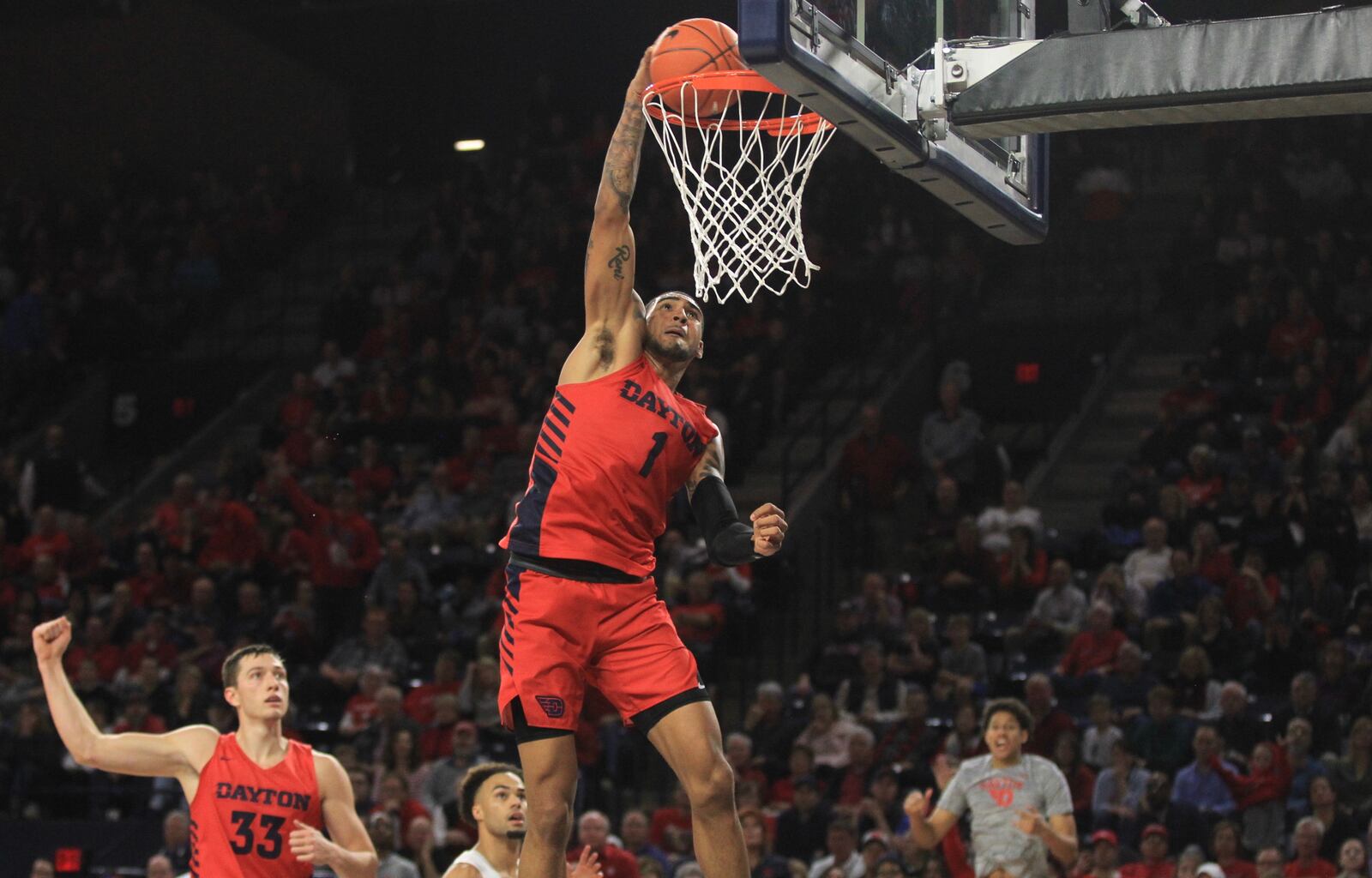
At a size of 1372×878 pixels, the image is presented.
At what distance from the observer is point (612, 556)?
650cm

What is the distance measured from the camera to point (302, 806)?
776 cm

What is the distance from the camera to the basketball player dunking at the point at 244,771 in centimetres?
764

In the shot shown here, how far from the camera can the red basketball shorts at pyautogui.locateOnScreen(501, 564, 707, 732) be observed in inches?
252

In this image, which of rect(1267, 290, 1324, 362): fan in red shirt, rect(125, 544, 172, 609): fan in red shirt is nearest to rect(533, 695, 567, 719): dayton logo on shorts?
rect(1267, 290, 1324, 362): fan in red shirt

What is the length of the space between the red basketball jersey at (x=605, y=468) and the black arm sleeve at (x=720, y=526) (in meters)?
0.15

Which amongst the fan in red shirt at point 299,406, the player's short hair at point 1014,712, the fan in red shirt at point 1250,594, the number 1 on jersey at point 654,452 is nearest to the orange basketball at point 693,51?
the number 1 on jersey at point 654,452

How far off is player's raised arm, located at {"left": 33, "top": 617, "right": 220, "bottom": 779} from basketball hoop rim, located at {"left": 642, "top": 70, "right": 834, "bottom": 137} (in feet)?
9.87

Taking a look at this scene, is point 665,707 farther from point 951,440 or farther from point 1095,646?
point 951,440

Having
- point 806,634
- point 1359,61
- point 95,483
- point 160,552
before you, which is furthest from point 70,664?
point 1359,61

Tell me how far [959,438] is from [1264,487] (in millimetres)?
2811

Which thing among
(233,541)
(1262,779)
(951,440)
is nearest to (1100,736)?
(1262,779)

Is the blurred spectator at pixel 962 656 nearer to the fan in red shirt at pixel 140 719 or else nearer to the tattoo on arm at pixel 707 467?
the fan in red shirt at pixel 140 719

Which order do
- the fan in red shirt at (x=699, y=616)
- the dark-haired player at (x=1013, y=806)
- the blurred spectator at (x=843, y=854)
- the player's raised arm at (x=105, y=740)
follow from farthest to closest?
the fan in red shirt at (x=699, y=616)
the blurred spectator at (x=843, y=854)
the dark-haired player at (x=1013, y=806)
the player's raised arm at (x=105, y=740)

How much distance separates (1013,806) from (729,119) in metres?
3.43
